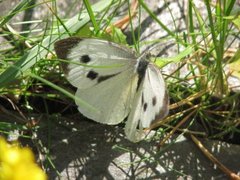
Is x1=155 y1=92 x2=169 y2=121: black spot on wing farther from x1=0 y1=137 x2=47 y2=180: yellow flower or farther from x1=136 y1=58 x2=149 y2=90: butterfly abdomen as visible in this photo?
x1=0 y1=137 x2=47 y2=180: yellow flower

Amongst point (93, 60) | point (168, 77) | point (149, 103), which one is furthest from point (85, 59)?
point (168, 77)

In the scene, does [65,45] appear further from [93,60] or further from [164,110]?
[164,110]

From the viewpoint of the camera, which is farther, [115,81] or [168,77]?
[168,77]

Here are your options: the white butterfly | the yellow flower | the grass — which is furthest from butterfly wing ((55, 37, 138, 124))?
the yellow flower

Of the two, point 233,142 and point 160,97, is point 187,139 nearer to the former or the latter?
point 233,142

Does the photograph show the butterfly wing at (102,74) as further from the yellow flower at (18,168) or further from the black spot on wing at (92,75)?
the yellow flower at (18,168)

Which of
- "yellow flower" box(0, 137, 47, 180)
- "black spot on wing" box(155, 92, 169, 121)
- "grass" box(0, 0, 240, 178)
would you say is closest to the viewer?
"yellow flower" box(0, 137, 47, 180)

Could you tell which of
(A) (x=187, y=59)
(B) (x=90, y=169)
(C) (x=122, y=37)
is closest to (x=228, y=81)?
(A) (x=187, y=59)
